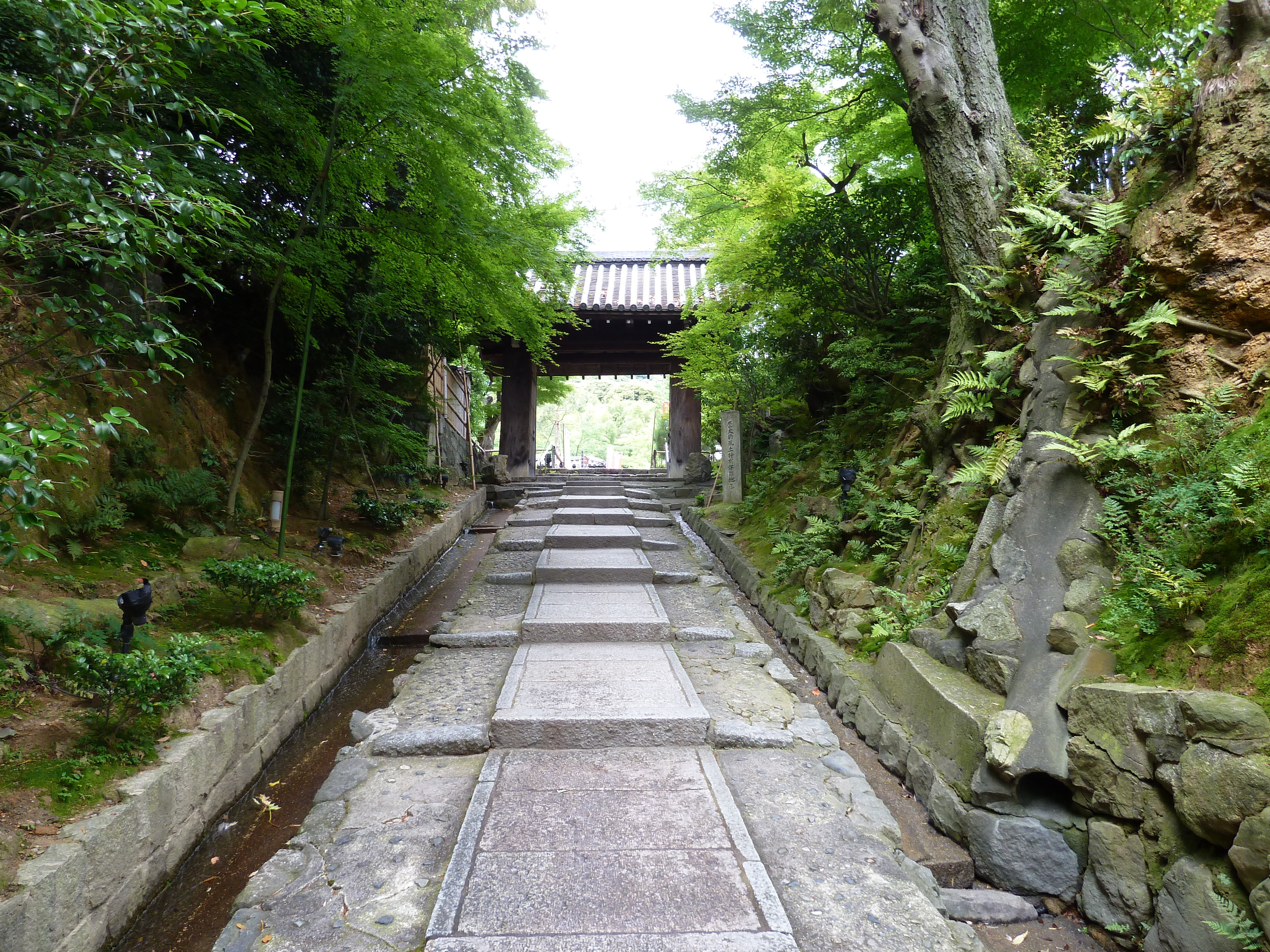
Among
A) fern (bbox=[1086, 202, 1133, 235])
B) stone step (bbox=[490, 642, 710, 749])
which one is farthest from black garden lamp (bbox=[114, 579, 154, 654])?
fern (bbox=[1086, 202, 1133, 235])

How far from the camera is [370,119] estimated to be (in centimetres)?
547

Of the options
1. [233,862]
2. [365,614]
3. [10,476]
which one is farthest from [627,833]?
[365,614]

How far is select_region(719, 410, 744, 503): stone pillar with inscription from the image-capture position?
10.4m

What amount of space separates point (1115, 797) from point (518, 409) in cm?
1291

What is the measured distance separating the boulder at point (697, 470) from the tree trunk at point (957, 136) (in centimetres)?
836

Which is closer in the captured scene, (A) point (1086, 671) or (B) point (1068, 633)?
(A) point (1086, 671)

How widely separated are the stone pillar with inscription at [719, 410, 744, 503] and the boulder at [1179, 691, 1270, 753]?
8.03 m

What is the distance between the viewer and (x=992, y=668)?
352 cm

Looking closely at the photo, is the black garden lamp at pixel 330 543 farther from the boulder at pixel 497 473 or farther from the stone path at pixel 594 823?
the boulder at pixel 497 473

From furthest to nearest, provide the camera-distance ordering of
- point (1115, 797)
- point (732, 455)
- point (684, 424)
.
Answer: point (684, 424)
point (732, 455)
point (1115, 797)

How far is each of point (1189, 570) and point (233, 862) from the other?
4704 millimetres

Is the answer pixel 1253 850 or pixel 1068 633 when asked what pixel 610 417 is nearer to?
pixel 1068 633

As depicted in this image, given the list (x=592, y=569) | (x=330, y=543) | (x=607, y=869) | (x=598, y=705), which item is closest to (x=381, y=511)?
(x=330, y=543)

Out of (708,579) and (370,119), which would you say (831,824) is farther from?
(370,119)
